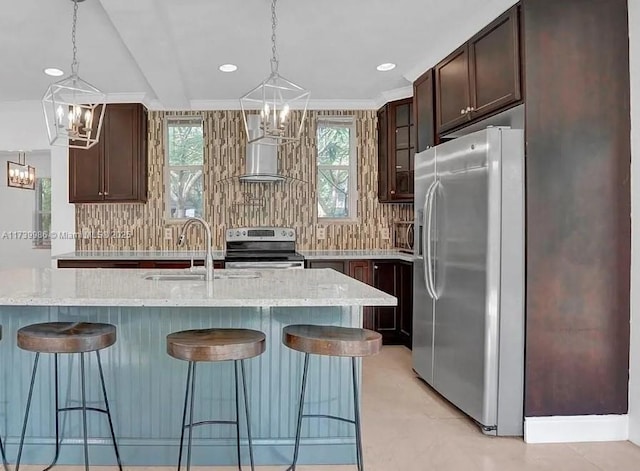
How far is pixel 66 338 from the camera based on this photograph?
74.0 inches

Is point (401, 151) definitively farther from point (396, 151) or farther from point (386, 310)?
point (386, 310)

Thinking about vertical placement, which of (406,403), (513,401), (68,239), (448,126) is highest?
(448,126)

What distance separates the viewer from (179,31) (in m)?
3.23

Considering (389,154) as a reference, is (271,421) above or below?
below

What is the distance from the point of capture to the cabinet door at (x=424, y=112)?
3.65 m

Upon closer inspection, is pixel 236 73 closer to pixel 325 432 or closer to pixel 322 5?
pixel 322 5

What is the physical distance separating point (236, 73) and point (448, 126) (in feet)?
6.32

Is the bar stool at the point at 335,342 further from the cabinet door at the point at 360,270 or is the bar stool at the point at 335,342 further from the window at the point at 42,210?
the window at the point at 42,210

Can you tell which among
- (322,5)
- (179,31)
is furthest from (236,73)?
(322,5)

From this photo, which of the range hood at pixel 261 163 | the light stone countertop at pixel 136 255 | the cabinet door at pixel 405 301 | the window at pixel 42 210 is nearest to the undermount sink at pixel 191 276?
the light stone countertop at pixel 136 255

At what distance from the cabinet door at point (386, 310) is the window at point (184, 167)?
79.6 inches

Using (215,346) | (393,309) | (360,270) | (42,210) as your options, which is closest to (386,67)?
(360,270)

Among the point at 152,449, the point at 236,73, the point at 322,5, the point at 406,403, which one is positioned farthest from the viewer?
the point at 236,73

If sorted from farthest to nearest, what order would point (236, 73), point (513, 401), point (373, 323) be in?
point (373, 323), point (236, 73), point (513, 401)
